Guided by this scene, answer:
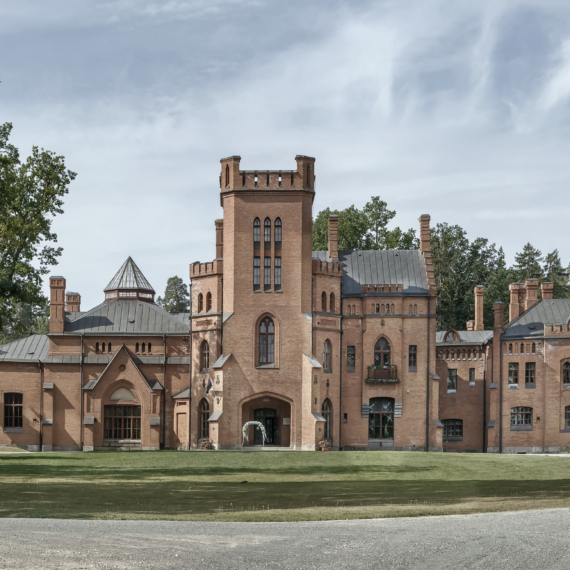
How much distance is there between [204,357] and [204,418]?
3161 millimetres

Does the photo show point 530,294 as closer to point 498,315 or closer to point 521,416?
point 498,315

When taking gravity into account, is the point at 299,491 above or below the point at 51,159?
below

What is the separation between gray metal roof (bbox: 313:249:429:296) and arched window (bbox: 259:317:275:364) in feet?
17.7

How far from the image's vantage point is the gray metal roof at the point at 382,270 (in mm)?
53625

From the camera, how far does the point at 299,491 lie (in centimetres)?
2712

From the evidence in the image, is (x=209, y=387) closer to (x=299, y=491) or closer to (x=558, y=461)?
(x=558, y=461)

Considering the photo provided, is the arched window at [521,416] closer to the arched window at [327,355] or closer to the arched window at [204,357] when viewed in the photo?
the arched window at [327,355]

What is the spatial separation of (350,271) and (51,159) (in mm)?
20335

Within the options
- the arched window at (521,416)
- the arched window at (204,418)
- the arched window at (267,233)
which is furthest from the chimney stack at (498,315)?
the arched window at (204,418)

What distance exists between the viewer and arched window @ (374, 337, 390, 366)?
173ft

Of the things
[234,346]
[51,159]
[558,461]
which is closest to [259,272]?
[234,346]

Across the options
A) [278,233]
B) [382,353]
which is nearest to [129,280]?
[278,233]

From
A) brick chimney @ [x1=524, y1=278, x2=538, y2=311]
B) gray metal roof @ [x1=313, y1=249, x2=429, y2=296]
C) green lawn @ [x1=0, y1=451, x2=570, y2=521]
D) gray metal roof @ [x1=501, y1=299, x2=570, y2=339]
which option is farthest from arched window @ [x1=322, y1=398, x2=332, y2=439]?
brick chimney @ [x1=524, y1=278, x2=538, y2=311]

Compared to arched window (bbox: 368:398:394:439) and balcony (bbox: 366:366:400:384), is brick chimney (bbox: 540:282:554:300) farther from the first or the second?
arched window (bbox: 368:398:394:439)
